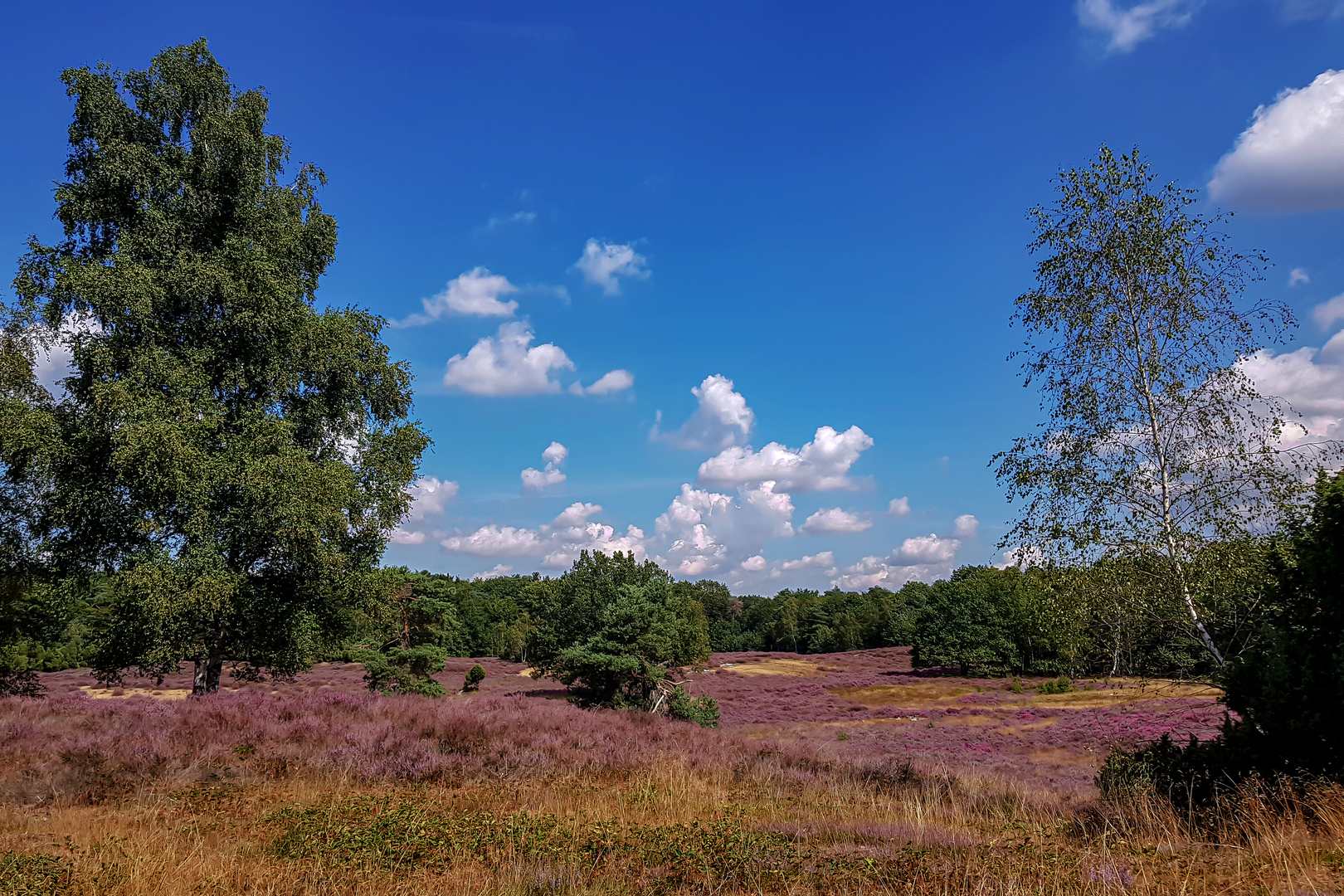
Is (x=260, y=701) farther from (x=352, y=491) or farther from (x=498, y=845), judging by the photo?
(x=498, y=845)

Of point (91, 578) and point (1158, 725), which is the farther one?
point (1158, 725)

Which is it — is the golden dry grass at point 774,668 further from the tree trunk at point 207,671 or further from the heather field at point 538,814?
the tree trunk at point 207,671

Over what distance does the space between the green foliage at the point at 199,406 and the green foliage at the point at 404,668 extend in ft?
36.4

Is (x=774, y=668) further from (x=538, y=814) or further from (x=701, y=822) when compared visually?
(x=538, y=814)

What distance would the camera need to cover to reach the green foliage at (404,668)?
91.8 ft

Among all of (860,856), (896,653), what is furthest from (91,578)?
(896,653)

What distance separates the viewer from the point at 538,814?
8.75 m

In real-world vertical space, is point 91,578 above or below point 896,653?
above

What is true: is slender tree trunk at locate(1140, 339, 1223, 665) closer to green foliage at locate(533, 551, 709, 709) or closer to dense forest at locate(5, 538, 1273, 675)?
dense forest at locate(5, 538, 1273, 675)

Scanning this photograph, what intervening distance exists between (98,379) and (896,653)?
283 feet

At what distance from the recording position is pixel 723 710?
38062 millimetres

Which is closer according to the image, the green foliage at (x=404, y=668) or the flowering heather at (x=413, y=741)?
the flowering heather at (x=413, y=741)

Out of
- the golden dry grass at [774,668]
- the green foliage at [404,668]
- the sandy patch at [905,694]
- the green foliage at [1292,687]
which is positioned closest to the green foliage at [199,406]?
the green foliage at [404,668]

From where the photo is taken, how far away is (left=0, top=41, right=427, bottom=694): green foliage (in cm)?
1424
